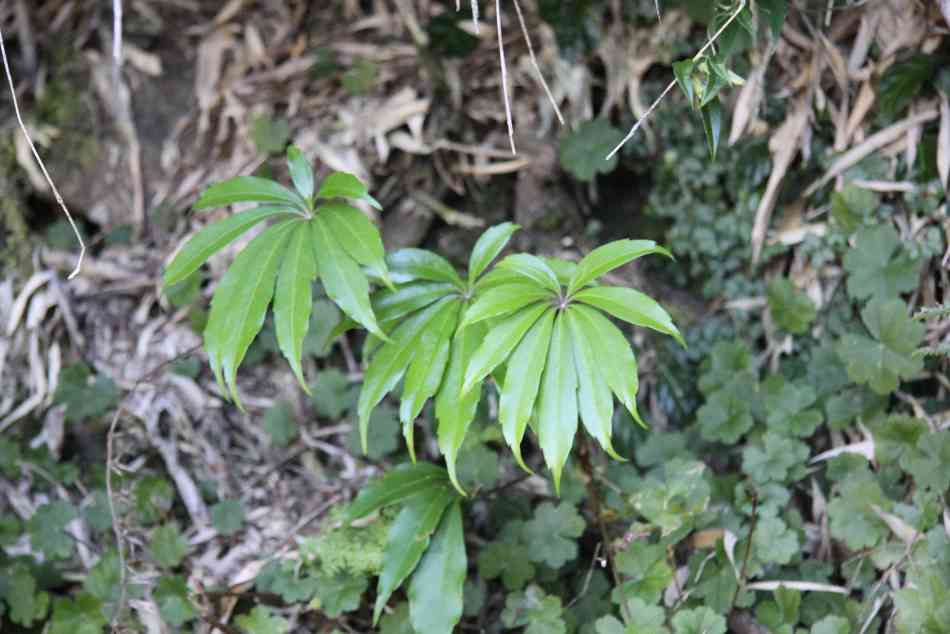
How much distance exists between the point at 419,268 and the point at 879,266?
4.04 feet

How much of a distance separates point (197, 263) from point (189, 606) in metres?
Answer: 0.94

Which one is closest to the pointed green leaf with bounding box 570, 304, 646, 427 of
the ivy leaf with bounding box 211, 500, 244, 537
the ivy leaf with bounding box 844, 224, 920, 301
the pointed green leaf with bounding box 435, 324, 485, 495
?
the pointed green leaf with bounding box 435, 324, 485, 495

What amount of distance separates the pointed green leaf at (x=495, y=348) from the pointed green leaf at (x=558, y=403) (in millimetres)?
75

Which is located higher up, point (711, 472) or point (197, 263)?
point (197, 263)

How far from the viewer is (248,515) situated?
266cm

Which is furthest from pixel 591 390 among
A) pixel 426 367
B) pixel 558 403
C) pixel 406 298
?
pixel 406 298

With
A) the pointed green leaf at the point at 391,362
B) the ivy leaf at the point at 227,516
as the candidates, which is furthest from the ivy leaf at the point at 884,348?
the ivy leaf at the point at 227,516

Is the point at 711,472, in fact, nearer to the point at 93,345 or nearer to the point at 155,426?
the point at 155,426

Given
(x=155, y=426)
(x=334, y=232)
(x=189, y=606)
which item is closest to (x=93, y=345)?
(x=155, y=426)

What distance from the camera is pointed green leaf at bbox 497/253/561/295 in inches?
68.2

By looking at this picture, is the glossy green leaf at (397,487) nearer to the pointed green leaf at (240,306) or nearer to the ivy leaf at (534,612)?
the ivy leaf at (534,612)

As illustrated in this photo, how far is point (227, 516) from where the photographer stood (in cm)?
254

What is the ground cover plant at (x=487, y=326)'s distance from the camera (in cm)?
182

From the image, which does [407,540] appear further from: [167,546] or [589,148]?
[589,148]
